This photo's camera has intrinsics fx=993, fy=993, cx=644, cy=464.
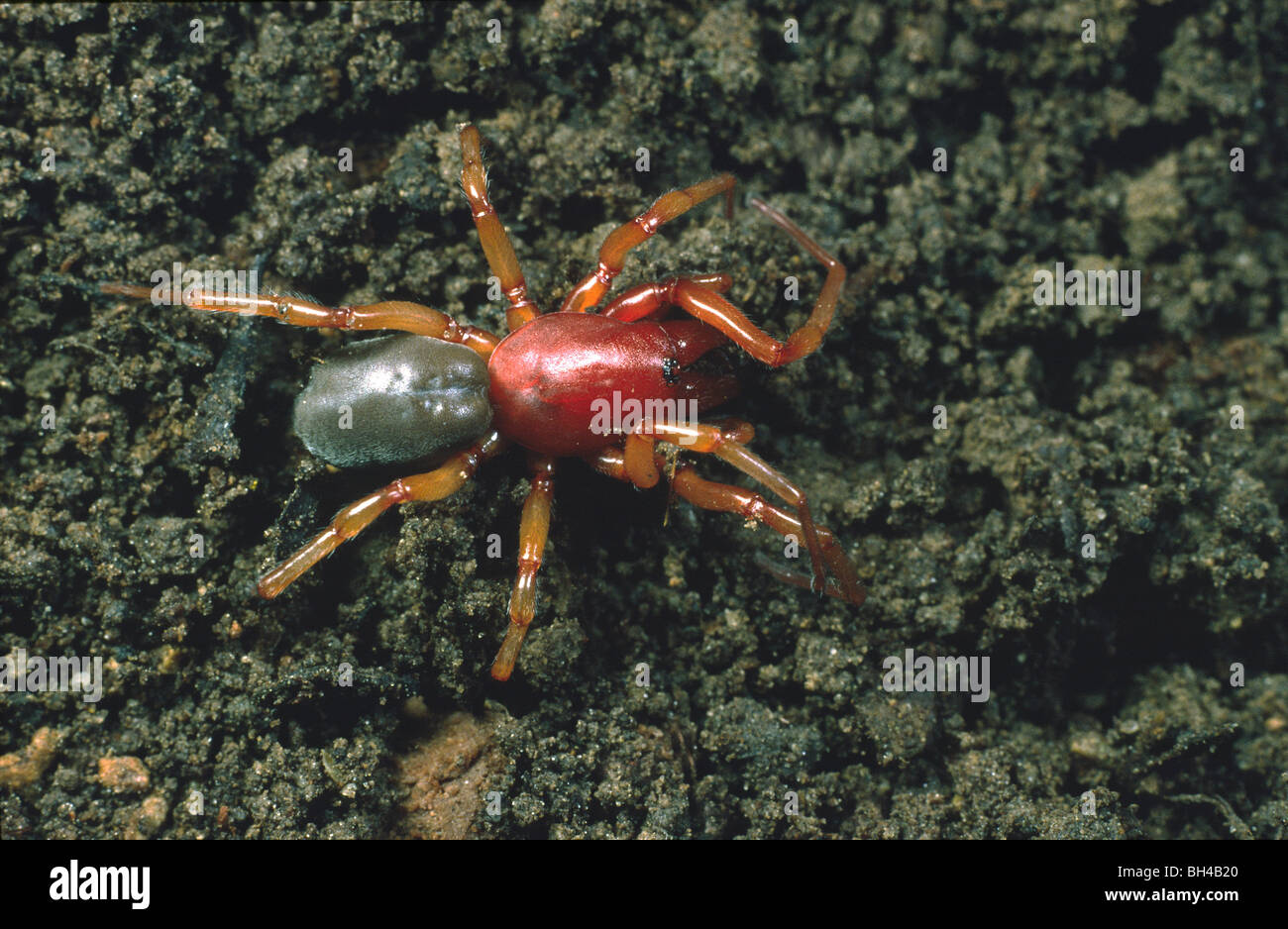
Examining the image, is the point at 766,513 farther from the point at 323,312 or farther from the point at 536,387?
the point at 323,312

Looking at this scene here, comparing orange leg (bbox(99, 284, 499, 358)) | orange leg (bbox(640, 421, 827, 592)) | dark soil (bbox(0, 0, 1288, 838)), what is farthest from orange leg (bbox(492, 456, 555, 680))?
orange leg (bbox(99, 284, 499, 358))

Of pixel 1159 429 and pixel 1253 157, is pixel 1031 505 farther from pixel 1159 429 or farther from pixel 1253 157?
pixel 1253 157

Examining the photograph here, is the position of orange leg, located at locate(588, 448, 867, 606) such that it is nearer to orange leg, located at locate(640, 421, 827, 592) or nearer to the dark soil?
orange leg, located at locate(640, 421, 827, 592)

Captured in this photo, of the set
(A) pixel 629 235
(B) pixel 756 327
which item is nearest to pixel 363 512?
(A) pixel 629 235

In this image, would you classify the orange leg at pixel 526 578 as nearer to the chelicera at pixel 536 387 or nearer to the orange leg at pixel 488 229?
the chelicera at pixel 536 387

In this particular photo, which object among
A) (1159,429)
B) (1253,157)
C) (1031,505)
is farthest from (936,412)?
(1253,157)
